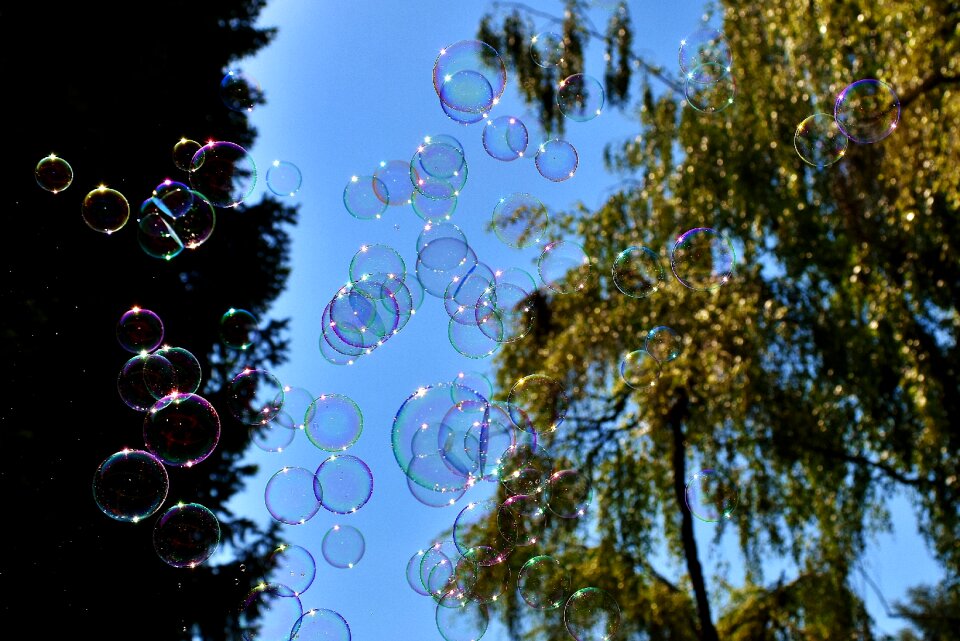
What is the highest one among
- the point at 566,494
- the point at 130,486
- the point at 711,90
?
the point at 711,90

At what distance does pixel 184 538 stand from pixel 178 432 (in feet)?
2.56

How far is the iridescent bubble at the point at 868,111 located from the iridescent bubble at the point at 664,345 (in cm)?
246

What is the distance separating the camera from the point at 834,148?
247 inches

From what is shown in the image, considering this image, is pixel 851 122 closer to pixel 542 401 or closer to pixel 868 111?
pixel 868 111

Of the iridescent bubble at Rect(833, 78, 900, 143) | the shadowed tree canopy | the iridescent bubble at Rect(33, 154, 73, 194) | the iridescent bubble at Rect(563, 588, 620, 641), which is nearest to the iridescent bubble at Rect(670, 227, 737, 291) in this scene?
the iridescent bubble at Rect(833, 78, 900, 143)

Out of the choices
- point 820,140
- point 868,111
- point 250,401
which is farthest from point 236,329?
point 868,111

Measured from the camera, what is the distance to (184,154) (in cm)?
661

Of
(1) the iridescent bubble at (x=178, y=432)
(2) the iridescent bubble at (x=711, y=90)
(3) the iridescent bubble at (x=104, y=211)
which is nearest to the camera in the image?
(1) the iridescent bubble at (x=178, y=432)

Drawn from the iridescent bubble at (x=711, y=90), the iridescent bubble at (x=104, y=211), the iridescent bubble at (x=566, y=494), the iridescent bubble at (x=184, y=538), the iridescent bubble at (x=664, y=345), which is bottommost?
the iridescent bubble at (x=184, y=538)

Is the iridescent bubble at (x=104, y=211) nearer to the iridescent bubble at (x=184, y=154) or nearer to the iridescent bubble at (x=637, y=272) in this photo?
the iridescent bubble at (x=184, y=154)

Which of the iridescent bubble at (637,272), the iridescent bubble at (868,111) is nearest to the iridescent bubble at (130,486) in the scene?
the iridescent bubble at (637,272)

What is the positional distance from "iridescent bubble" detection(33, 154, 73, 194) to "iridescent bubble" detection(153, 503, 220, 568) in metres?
2.74

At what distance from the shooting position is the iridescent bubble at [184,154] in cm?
651

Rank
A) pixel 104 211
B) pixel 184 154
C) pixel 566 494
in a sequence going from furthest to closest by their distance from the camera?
pixel 566 494 < pixel 184 154 < pixel 104 211
